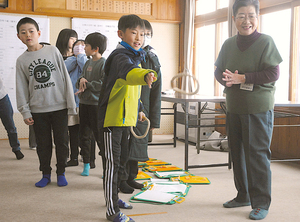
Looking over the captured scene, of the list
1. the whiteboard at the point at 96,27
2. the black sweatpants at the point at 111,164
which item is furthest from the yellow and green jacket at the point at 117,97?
the whiteboard at the point at 96,27

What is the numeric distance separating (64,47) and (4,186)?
1.47 m

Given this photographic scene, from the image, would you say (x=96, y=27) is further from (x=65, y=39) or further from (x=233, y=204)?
(x=233, y=204)

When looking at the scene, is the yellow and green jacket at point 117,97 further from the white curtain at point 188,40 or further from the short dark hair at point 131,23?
the white curtain at point 188,40

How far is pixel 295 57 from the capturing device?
3.77 metres

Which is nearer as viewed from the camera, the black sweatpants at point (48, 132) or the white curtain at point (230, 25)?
the black sweatpants at point (48, 132)

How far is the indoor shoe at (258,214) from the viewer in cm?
190

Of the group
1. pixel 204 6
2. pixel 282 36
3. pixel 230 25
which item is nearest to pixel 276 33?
pixel 282 36

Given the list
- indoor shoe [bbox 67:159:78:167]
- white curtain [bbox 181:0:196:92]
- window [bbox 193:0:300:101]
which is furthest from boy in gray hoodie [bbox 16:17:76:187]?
white curtain [bbox 181:0:196:92]

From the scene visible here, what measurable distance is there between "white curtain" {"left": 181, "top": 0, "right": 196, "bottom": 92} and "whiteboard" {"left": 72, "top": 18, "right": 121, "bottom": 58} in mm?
1224

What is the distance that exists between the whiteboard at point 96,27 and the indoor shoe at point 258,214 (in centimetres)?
381

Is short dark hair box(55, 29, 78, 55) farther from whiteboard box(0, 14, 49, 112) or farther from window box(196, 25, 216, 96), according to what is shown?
window box(196, 25, 216, 96)

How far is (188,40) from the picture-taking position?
5484mm

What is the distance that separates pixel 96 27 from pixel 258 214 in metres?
4.23

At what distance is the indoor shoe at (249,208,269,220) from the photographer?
190cm
